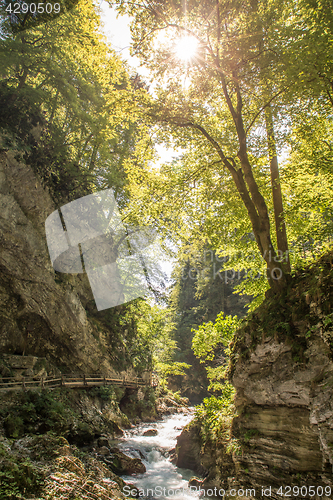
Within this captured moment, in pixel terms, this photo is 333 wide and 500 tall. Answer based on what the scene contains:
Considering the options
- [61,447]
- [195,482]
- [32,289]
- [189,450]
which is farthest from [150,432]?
[32,289]

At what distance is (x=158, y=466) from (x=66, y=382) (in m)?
5.35

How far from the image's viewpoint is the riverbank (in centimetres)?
534

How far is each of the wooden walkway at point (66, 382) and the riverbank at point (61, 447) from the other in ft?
0.92

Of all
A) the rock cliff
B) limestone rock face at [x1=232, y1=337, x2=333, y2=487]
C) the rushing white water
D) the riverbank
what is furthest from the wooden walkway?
limestone rock face at [x1=232, y1=337, x2=333, y2=487]

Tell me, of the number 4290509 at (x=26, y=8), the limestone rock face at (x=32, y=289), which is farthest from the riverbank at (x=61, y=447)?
the number 4290509 at (x=26, y=8)

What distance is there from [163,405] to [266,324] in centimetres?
1915

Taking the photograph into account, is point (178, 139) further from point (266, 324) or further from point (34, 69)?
point (34, 69)

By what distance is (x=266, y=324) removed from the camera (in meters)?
6.68

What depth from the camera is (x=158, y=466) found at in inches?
438

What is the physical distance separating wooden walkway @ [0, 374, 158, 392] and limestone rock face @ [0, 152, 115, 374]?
0.74 metres

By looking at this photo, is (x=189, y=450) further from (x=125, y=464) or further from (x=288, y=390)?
(x=288, y=390)

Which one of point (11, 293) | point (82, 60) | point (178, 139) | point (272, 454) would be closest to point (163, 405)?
point (11, 293)

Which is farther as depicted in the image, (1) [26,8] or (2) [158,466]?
(1) [26,8]

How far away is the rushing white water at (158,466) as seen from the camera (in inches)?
349
